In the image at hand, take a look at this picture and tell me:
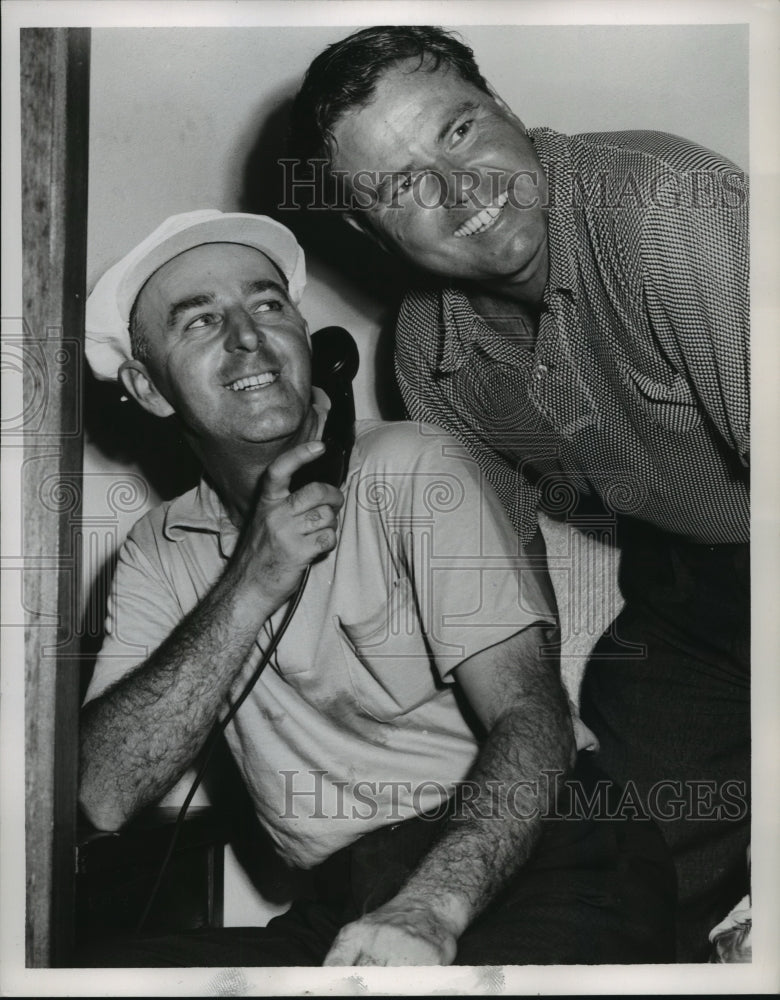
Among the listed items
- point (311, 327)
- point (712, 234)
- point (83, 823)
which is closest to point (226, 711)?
point (83, 823)

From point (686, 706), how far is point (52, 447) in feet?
3.09

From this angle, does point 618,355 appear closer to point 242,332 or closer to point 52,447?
point 242,332

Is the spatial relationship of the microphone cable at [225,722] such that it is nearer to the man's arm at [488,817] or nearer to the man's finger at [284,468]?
the man's finger at [284,468]

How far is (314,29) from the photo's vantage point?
156cm

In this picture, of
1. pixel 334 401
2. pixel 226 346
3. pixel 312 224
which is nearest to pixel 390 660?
pixel 334 401

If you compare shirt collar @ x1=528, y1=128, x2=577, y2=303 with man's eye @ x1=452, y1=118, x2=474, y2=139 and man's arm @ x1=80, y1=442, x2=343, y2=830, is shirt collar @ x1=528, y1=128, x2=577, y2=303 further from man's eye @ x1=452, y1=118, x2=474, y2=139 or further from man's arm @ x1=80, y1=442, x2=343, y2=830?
man's arm @ x1=80, y1=442, x2=343, y2=830

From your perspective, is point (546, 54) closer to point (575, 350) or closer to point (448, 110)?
point (448, 110)

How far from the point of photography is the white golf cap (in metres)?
1.54

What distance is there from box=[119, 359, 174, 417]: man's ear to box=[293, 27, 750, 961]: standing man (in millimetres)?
332

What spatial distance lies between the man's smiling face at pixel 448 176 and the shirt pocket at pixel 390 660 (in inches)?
18.6

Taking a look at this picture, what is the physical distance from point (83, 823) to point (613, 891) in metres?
0.71

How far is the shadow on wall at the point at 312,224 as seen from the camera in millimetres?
1543

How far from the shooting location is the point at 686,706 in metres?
1.58

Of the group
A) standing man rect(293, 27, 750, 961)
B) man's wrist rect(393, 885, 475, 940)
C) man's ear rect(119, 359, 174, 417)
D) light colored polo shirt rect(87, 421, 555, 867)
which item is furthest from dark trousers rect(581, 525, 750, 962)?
man's ear rect(119, 359, 174, 417)
